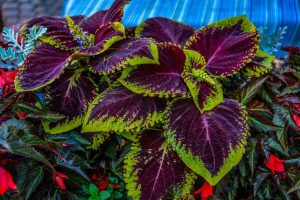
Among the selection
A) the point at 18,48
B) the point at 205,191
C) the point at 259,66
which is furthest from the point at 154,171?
the point at 18,48

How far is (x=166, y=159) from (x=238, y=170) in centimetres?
17

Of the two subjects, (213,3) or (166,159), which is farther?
(213,3)

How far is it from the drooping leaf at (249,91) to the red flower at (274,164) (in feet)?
0.42

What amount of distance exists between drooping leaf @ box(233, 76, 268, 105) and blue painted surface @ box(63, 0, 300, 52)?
102cm

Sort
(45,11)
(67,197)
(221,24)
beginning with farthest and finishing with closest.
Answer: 1. (45,11)
2. (221,24)
3. (67,197)

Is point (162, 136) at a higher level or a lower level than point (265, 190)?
higher

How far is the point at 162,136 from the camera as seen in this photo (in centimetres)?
88

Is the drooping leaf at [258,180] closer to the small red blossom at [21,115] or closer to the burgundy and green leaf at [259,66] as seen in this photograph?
the burgundy and green leaf at [259,66]

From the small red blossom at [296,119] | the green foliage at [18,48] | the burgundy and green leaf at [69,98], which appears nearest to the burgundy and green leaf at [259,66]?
the small red blossom at [296,119]

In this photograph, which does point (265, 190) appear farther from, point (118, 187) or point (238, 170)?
point (118, 187)

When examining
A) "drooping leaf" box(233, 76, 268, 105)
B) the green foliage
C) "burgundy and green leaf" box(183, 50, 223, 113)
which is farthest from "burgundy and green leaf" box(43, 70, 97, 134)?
"drooping leaf" box(233, 76, 268, 105)

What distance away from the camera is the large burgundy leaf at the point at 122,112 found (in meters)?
0.82

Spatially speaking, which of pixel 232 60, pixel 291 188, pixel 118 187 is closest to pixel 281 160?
pixel 291 188

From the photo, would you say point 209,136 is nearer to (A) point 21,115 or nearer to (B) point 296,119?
(B) point 296,119
